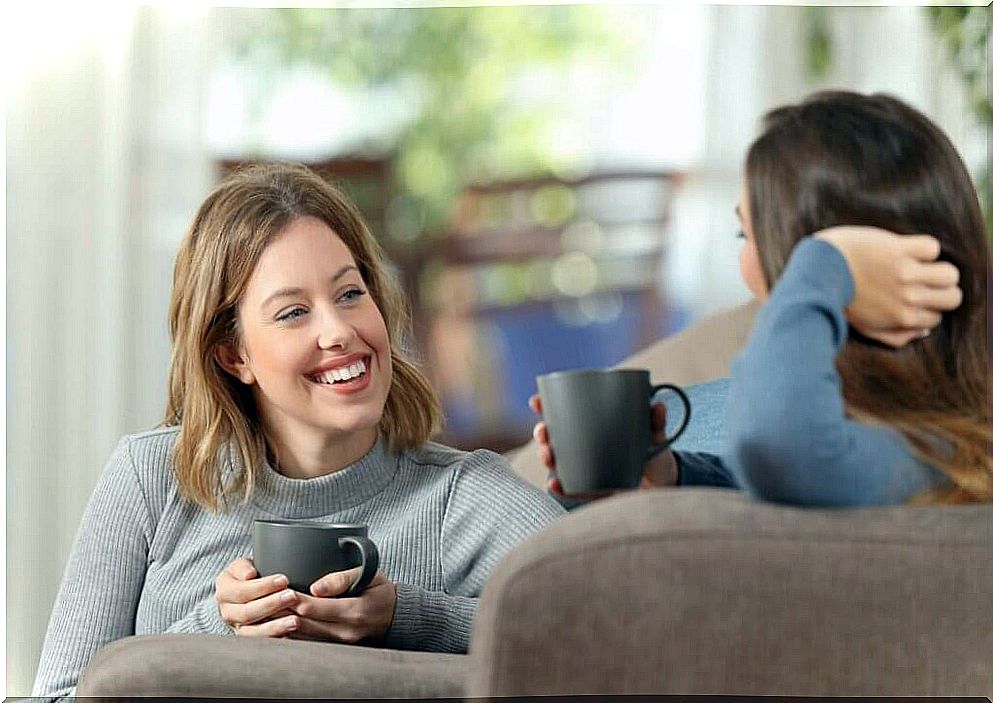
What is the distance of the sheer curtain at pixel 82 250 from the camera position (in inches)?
106

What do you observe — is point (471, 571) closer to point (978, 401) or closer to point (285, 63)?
point (978, 401)

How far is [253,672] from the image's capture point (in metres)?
0.94

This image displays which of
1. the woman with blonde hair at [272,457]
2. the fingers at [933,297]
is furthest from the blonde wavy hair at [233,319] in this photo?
the fingers at [933,297]

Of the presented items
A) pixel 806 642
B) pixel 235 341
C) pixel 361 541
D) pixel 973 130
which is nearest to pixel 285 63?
pixel 973 130

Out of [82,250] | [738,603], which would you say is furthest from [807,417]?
[82,250]

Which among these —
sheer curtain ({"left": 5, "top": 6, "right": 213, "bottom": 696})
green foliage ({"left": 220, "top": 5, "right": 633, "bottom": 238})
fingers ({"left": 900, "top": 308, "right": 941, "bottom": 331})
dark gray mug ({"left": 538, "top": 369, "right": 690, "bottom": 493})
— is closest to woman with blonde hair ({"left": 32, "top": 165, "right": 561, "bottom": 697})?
dark gray mug ({"left": 538, "top": 369, "right": 690, "bottom": 493})

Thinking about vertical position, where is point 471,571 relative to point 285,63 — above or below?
below

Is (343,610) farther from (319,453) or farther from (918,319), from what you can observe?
(918,319)

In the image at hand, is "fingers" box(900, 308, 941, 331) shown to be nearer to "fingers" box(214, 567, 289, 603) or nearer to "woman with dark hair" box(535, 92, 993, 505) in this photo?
"woman with dark hair" box(535, 92, 993, 505)

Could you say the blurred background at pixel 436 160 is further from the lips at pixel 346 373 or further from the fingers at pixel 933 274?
the fingers at pixel 933 274

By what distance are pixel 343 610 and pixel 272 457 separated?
312 mm

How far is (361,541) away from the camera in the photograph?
3.52 ft

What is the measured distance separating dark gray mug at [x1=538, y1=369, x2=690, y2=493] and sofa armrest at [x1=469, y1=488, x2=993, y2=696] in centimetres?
17

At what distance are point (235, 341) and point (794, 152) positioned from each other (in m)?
0.60
